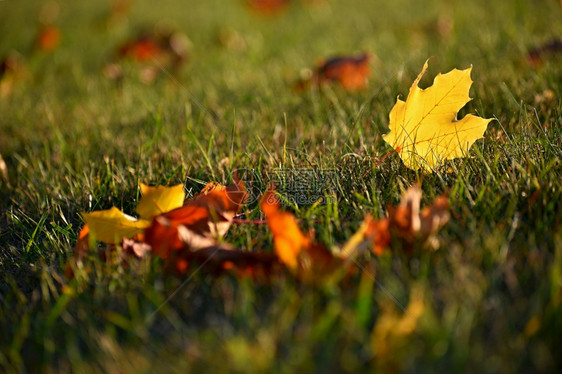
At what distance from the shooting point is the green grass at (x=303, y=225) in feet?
2.60

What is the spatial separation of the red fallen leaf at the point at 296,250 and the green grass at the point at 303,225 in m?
0.03

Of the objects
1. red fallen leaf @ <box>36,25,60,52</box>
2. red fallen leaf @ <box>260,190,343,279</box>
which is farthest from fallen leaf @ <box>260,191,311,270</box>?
red fallen leaf @ <box>36,25,60,52</box>

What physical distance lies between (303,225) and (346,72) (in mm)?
1154

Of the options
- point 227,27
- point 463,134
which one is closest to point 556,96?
point 463,134

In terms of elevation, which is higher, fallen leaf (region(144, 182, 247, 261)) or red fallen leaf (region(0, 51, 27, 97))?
fallen leaf (region(144, 182, 247, 261))

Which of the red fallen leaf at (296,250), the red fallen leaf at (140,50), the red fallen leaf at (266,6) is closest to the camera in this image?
the red fallen leaf at (296,250)

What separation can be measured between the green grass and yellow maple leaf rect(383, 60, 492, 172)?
44 millimetres

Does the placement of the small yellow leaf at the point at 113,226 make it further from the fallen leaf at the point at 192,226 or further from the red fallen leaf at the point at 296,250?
the red fallen leaf at the point at 296,250

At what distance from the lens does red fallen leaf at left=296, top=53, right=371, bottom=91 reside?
2.16m

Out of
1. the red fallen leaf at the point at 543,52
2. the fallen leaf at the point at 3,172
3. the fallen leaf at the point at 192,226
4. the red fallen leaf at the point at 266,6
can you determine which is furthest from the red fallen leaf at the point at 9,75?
the red fallen leaf at the point at 543,52

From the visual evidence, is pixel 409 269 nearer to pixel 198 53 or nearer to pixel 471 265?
pixel 471 265

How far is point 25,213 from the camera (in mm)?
1511

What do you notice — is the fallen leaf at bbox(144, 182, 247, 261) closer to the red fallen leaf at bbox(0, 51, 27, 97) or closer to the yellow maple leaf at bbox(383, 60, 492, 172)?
the yellow maple leaf at bbox(383, 60, 492, 172)

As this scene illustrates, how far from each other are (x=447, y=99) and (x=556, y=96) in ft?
2.05
